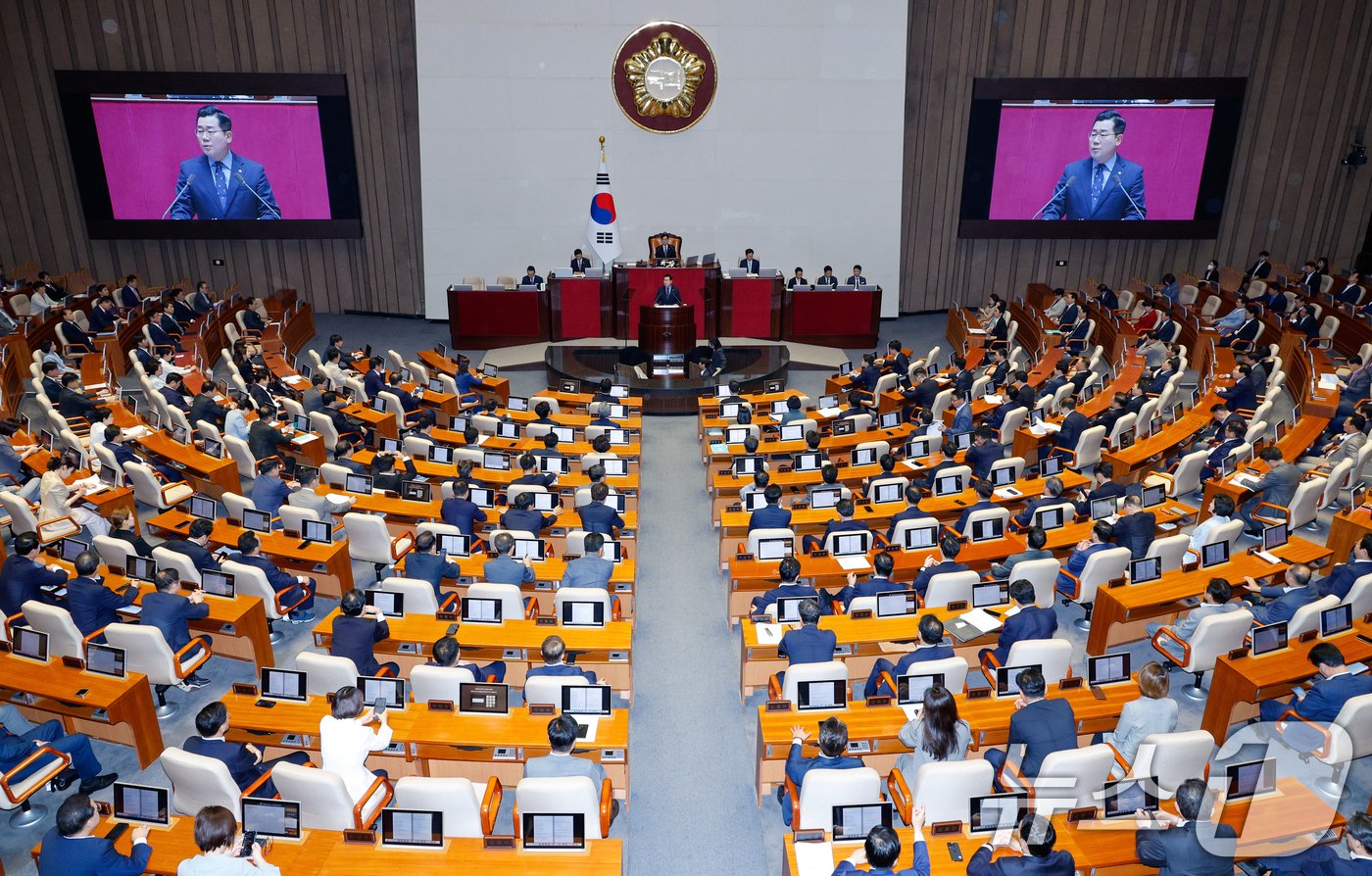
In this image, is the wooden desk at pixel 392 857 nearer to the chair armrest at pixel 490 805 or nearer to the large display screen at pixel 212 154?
the chair armrest at pixel 490 805

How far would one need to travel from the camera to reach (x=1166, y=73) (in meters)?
20.7

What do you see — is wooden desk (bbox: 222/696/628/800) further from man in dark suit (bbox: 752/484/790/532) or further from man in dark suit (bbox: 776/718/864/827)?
man in dark suit (bbox: 752/484/790/532)

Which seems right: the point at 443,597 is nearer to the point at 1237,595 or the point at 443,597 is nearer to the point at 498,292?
the point at 1237,595

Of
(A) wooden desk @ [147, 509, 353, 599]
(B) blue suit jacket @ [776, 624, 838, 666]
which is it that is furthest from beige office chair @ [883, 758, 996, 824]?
(A) wooden desk @ [147, 509, 353, 599]

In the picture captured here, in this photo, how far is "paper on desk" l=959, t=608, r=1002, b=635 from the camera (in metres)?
7.99

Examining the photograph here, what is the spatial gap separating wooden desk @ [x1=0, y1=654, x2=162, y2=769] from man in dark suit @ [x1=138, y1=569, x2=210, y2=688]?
54 cm

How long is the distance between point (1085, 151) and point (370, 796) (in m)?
20.1

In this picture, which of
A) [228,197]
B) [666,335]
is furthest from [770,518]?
[228,197]

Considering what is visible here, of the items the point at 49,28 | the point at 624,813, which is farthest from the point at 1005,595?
the point at 49,28

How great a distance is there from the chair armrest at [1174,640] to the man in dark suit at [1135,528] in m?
1.08

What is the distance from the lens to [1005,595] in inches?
336

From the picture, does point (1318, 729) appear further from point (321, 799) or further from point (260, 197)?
point (260, 197)

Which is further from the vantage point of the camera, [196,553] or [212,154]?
[212,154]

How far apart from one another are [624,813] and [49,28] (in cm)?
2063
